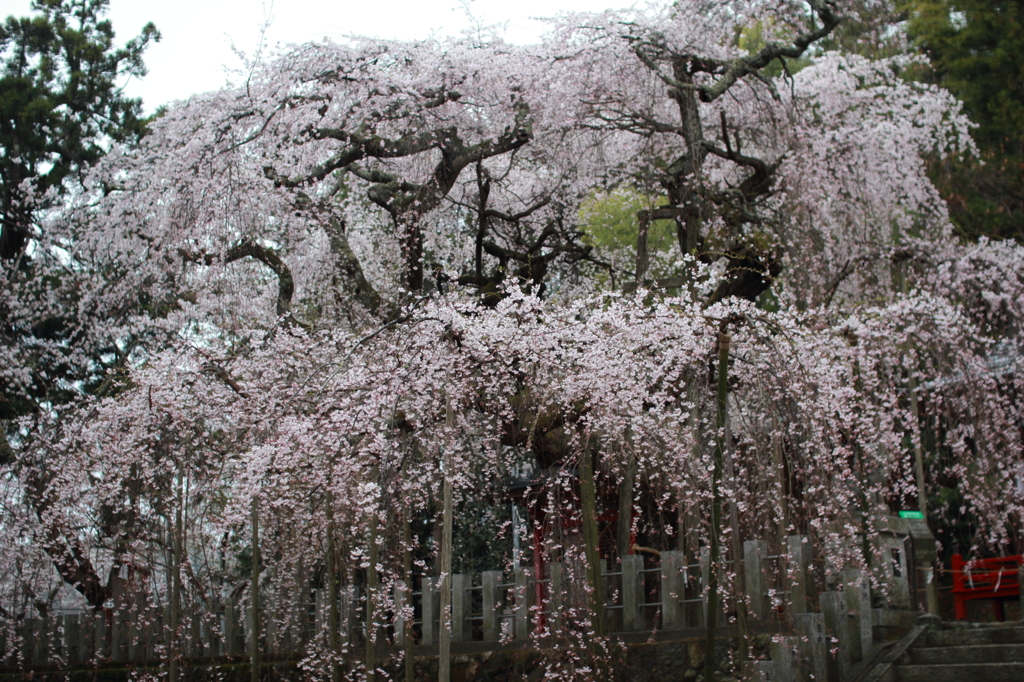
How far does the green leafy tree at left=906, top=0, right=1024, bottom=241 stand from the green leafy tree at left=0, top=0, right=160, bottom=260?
12.2 m

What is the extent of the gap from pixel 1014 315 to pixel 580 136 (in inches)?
193

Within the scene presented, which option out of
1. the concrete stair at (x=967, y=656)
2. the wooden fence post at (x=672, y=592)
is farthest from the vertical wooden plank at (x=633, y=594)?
the concrete stair at (x=967, y=656)

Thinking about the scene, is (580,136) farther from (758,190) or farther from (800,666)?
(800,666)

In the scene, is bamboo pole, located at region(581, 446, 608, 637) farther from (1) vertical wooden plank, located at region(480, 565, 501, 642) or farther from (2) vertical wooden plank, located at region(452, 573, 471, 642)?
(2) vertical wooden plank, located at region(452, 573, 471, 642)

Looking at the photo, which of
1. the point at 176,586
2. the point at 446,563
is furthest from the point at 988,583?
the point at 176,586

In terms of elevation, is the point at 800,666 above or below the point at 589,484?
below

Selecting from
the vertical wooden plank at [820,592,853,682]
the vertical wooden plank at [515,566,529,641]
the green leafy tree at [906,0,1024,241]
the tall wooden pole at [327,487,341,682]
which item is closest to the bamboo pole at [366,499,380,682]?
the tall wooden pole at [327,487,341,682]

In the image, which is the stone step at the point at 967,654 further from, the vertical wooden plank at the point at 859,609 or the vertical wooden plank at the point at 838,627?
the vertical wooden plank at the point at 838,627

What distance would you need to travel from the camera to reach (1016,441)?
788 cm

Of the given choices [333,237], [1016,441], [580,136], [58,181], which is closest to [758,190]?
[580,136]

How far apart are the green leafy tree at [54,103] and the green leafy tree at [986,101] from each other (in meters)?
12.2

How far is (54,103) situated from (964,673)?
44.0ft

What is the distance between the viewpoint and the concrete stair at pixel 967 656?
18.9 ft

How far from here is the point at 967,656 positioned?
611cm
